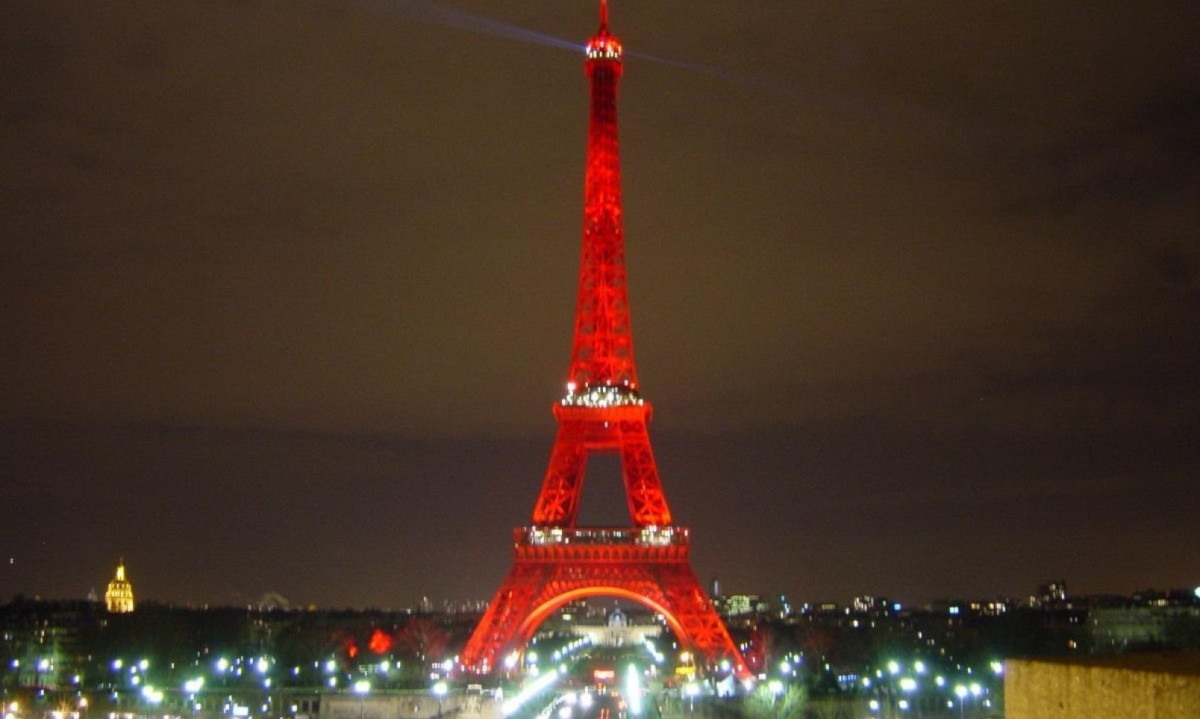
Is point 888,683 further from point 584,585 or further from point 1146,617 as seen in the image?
point 1146,617

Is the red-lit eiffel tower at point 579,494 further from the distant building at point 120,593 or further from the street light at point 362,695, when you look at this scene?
the distant building at point 120,593

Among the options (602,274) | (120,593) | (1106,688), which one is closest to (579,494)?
(602,274)

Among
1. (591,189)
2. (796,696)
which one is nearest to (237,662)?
(591,189)

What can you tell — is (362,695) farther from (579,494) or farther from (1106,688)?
(1106,688)

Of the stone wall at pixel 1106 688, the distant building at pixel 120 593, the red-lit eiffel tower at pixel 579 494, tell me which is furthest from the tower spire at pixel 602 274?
the distant building at pixel 120 593

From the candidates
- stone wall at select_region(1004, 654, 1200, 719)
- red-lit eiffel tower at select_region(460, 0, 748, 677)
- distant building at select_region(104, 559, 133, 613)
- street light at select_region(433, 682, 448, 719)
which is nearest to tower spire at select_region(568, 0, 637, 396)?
red-lit eiffel tower at select_region(460, 0, 748, 677)

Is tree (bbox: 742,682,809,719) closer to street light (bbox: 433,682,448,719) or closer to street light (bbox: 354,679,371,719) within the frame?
street light (bbox: 433,682,448,719)

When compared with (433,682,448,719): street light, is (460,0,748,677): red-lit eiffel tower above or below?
above
